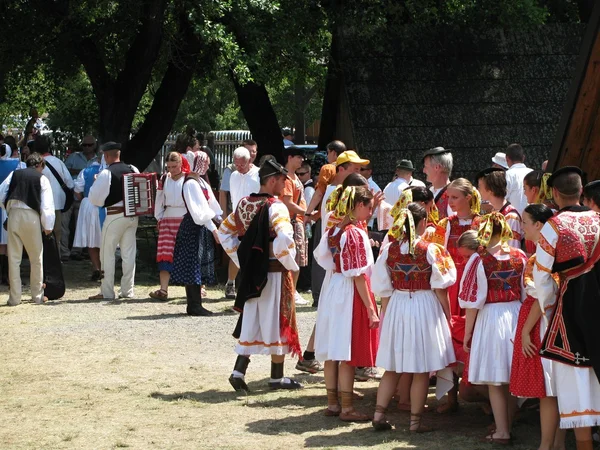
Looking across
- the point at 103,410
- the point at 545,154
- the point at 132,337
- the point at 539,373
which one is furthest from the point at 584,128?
the point at 545,154

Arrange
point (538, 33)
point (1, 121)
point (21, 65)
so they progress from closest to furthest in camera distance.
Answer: point (538, 33), point (21, 65), point (1, 121)

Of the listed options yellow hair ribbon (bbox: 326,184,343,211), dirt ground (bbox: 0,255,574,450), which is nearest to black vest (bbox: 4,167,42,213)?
dirt ground (bbox: 0,255,574,450)

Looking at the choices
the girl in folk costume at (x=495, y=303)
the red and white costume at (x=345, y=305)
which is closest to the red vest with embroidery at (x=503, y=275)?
the girl in folk costume at (x=495, y=303)

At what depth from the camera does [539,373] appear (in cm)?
707

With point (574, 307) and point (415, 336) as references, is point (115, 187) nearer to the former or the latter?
point (415, 336)

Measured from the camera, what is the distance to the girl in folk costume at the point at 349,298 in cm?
804

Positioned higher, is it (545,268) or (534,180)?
(534,180)

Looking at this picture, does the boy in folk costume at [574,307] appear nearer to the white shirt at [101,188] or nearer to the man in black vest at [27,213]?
the white shirt at [101,188]

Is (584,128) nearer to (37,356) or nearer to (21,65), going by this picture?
(37,356)

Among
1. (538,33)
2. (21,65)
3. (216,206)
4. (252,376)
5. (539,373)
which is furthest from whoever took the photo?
(21,65)

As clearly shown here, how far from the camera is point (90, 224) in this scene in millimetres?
16453

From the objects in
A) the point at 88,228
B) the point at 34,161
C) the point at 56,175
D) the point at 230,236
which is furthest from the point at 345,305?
the point at 88,228

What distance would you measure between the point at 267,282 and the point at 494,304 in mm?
2260

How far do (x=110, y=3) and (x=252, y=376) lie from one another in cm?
856
